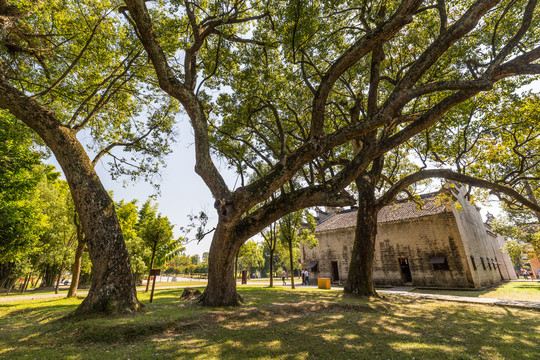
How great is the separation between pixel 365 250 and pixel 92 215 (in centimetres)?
1076

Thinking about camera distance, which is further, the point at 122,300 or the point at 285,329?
the point at 122,300

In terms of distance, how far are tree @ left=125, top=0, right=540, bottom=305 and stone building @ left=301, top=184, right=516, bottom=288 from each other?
9.40 metres

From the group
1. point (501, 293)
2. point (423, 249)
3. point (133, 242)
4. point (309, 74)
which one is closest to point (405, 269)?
point (423, 249)

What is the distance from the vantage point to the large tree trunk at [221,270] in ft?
23.7

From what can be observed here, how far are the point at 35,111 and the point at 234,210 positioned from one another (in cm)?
649

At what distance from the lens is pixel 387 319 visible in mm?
6625

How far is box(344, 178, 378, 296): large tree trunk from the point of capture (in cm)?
1073

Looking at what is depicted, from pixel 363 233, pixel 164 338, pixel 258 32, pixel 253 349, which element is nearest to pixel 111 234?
pixel 164 338

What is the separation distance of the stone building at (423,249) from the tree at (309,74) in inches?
370

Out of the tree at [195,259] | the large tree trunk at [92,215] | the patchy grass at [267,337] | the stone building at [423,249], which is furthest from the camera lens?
the tree at [195,259]

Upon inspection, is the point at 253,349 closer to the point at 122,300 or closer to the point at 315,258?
the point at 122,300

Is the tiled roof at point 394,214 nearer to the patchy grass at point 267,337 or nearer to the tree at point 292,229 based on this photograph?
the tree at point 292,229

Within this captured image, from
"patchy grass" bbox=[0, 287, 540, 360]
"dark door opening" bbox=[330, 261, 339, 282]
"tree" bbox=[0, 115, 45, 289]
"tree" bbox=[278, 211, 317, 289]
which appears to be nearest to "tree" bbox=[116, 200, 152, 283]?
"tree" bbox=[0, 115, 45, 289]

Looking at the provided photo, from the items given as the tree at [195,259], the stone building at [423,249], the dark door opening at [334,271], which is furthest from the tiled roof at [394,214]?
the tree at [195,259]
